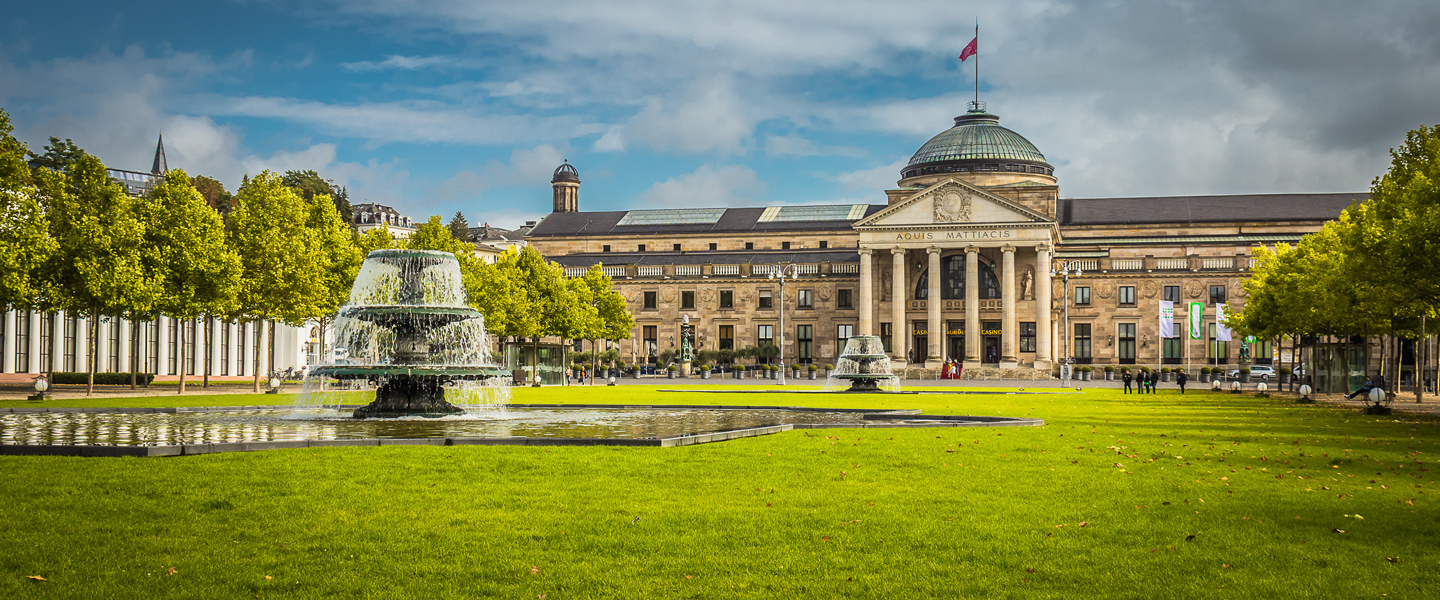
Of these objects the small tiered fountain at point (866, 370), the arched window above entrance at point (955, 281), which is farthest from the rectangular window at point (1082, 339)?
the small tiered fountain at point (866, 370)

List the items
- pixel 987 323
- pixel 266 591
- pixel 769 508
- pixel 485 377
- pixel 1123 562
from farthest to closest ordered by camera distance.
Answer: pixel 987 323
pixel 485 377
pixel 769 508
pixel 1123 562
pixel 266 591

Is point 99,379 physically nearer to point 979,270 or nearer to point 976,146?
point 979,270

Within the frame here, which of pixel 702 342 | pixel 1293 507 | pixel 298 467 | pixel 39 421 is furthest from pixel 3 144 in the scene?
pixel 702 342

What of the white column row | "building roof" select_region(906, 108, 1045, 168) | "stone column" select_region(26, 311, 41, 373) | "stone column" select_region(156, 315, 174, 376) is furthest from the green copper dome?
"stone column" select_region(26, 311, 41, 373)

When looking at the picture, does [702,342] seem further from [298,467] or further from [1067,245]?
[298,467]

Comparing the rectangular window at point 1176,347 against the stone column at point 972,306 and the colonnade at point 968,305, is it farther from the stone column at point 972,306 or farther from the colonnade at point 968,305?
A: the stone column at point 972,306

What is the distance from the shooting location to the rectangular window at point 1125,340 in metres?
95.8

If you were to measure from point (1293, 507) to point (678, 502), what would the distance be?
20.1 ft

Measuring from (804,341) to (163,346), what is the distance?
51.7 metres

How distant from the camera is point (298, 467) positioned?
1404 cm

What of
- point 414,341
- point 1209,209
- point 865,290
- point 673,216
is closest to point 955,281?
point 865,290

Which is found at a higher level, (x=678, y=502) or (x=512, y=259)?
(x=512, y=259)

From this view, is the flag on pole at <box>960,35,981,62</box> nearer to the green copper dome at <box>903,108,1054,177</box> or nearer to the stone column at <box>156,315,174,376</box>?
the green copper dome at <box>903,108,1054,177</box>

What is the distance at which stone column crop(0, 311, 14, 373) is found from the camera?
64.1 metres
